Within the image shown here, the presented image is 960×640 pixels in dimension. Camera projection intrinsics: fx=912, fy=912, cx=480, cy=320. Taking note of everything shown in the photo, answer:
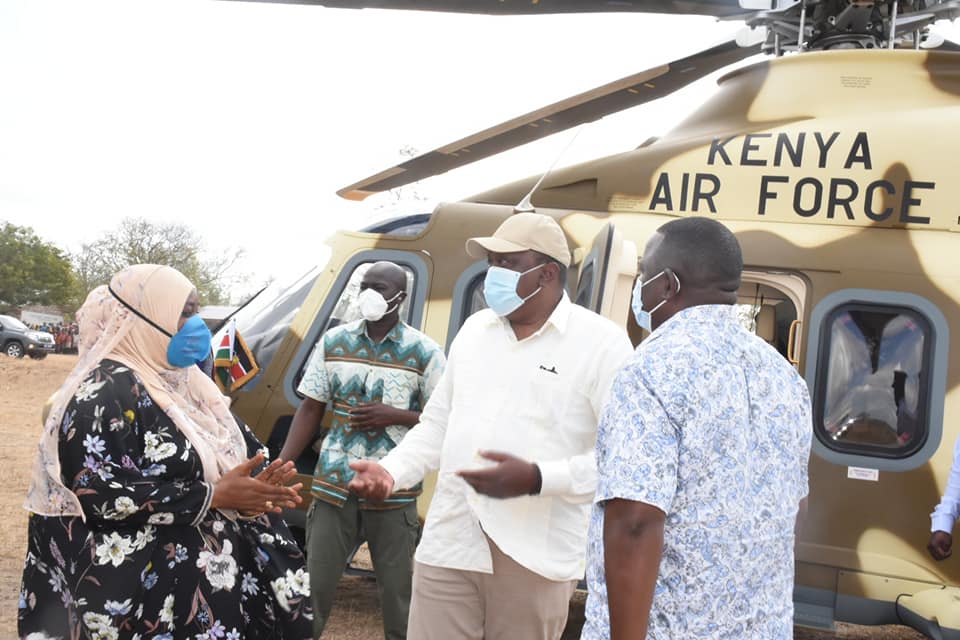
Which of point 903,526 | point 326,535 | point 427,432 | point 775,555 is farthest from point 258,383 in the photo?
point 775,555

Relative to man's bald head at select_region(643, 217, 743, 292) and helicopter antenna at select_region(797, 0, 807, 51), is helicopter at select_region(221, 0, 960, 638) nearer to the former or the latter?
helicopter antenna at select_region(797, 0, 807, 51)

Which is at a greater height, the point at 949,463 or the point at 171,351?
the point at 171,351

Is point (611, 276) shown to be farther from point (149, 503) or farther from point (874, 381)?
point (874, 381)

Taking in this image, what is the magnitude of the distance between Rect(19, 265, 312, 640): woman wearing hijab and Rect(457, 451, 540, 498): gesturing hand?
0.64 m

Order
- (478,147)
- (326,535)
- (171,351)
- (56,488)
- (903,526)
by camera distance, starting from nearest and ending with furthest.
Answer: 1. (56,488)
2. (171,351)
3. (326,535)
4. (903,526)
5. (478,147)

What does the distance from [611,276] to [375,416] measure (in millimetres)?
1381

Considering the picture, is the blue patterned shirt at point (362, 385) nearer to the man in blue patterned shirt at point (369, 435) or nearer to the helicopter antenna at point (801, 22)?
the man in blue patterned shirt at point (369, 435)

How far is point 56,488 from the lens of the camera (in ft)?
8.61

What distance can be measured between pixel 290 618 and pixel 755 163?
375 centimetres

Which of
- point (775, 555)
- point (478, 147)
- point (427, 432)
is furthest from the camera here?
point (478, 147)

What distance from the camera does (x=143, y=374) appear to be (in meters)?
2.81

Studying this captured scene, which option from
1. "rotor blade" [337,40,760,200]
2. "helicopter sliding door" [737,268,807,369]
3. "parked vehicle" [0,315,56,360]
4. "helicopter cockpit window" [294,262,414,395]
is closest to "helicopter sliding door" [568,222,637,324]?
"helicopter cockpit window" [294,262,414,395]

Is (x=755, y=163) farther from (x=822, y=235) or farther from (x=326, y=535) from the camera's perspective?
(x=326, y=535)

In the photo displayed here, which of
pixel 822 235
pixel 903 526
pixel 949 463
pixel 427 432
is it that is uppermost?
pixel 822 235
